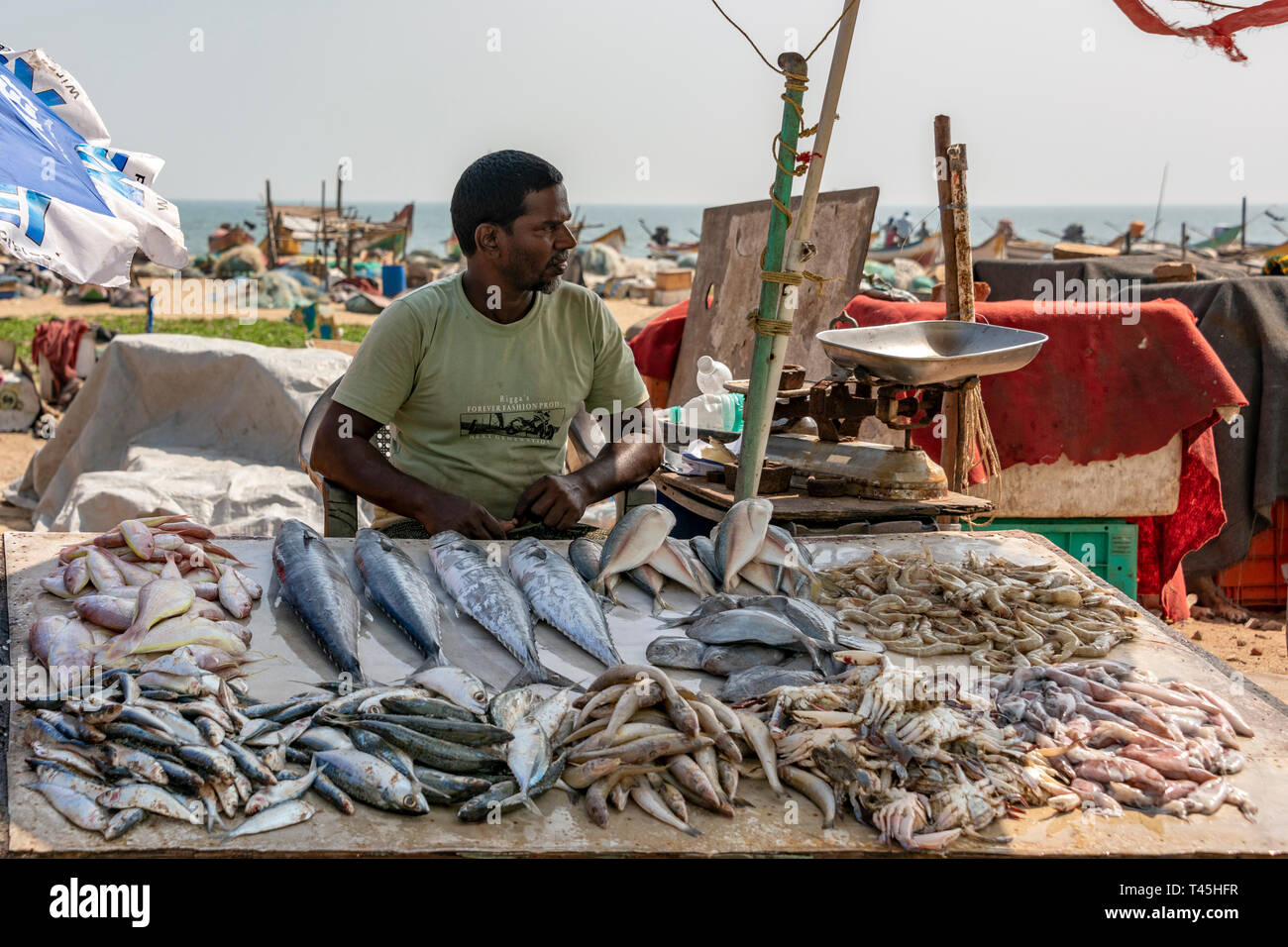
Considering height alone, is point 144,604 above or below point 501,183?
below

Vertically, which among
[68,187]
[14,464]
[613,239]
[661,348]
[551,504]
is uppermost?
[613,239]

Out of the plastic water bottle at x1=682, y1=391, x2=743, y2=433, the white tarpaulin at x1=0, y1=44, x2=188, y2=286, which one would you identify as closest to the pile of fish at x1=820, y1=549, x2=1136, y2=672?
the plastic water bottle at x1=682, y1=391, x2=743, y2=433

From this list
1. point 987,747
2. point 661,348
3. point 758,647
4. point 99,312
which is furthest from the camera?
point 99,312

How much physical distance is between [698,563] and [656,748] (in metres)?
1.09

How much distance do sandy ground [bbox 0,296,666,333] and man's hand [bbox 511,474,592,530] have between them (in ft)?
64.3

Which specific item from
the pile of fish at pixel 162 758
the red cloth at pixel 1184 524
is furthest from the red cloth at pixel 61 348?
the pile of fish at pixel 162 758

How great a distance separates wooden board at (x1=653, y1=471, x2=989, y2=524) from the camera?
13.7 ft

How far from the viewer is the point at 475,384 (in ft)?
12.8

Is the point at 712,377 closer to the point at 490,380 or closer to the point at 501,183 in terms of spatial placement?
the point at 490,380

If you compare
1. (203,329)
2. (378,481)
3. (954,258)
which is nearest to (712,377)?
(954,258)

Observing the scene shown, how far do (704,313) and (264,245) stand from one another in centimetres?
3848

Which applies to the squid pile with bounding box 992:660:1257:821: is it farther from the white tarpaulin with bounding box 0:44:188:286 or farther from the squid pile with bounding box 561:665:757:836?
the white tarpaulin with bounding box 0:44:188:286
